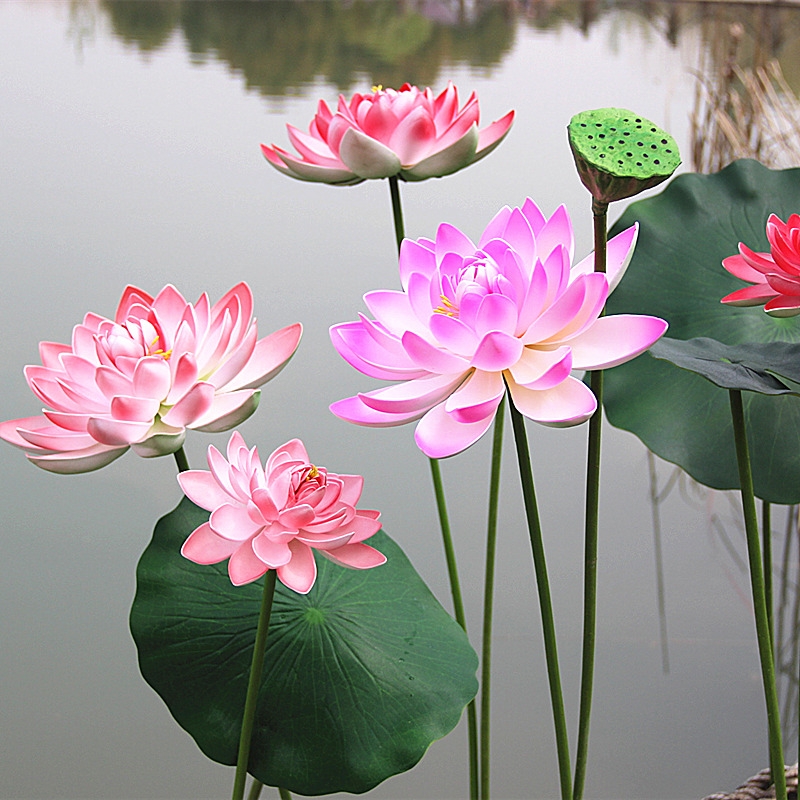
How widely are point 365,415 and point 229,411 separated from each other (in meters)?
0.08

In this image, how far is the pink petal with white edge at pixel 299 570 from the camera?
37 cm

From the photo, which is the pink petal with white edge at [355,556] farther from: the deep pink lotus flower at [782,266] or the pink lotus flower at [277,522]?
the deep pink lotus flower at [782,266]

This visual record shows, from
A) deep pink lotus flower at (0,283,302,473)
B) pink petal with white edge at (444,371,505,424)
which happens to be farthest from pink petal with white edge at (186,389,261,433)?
pink petal with white edge at (444,371,505,424)

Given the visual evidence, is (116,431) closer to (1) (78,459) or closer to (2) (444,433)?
(1) (78,459)

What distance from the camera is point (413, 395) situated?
0.37 meters

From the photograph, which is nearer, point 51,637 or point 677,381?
point 677,381

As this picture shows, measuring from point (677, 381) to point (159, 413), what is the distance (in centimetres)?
36

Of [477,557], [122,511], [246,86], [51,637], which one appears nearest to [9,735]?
[51,637]

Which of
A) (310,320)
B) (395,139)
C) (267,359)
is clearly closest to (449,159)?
(395,139)

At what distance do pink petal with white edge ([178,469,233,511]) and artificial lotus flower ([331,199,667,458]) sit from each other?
0.08 metres

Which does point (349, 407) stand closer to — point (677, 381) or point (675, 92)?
point (677, 381)

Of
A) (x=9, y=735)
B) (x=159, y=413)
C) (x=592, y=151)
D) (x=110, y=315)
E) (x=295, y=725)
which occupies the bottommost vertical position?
(x=9, y=735)

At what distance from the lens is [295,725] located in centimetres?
47

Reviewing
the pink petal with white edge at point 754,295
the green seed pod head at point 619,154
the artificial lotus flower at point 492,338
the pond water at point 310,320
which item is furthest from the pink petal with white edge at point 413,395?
the pond water at point 310,320
